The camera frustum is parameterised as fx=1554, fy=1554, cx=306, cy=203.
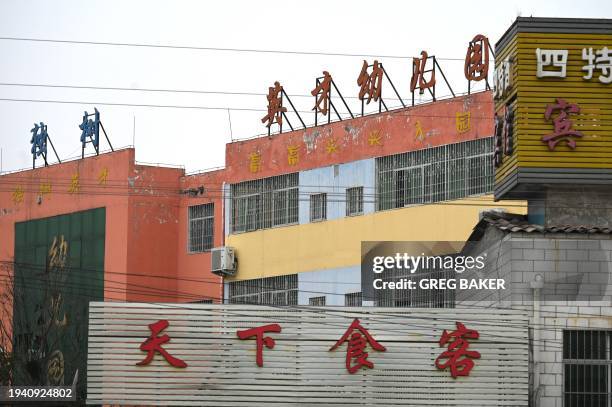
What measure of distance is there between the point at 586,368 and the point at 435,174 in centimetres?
1477

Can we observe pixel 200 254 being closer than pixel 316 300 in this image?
No

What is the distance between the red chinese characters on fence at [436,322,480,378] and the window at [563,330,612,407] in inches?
77.7

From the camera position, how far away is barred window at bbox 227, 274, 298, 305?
50.3 meters

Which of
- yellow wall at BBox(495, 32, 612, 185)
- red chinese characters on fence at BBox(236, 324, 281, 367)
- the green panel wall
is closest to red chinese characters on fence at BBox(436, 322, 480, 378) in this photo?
red chinese characters on fence at BBox(236, 324, 281, 367)

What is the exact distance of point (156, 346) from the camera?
104 feet

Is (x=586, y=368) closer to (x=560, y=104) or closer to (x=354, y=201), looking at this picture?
(x=560, y=104)

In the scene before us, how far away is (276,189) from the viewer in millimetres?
51562

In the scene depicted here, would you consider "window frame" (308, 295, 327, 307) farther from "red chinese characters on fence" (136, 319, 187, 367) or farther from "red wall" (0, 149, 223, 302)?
"red chinese characters on fence" (136, 319, 187, 367)

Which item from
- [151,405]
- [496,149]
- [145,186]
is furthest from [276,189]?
[151,405]

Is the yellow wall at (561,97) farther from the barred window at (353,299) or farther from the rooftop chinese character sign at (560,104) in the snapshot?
the barred window at (353,299)

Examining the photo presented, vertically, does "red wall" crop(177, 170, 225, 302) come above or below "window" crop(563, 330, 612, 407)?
above

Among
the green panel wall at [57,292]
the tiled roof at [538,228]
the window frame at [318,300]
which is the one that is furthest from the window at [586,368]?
the green panel wall at [57,292]

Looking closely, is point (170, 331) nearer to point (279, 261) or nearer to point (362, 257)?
point (362, 257)

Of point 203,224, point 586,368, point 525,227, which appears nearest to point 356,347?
point 525,227
